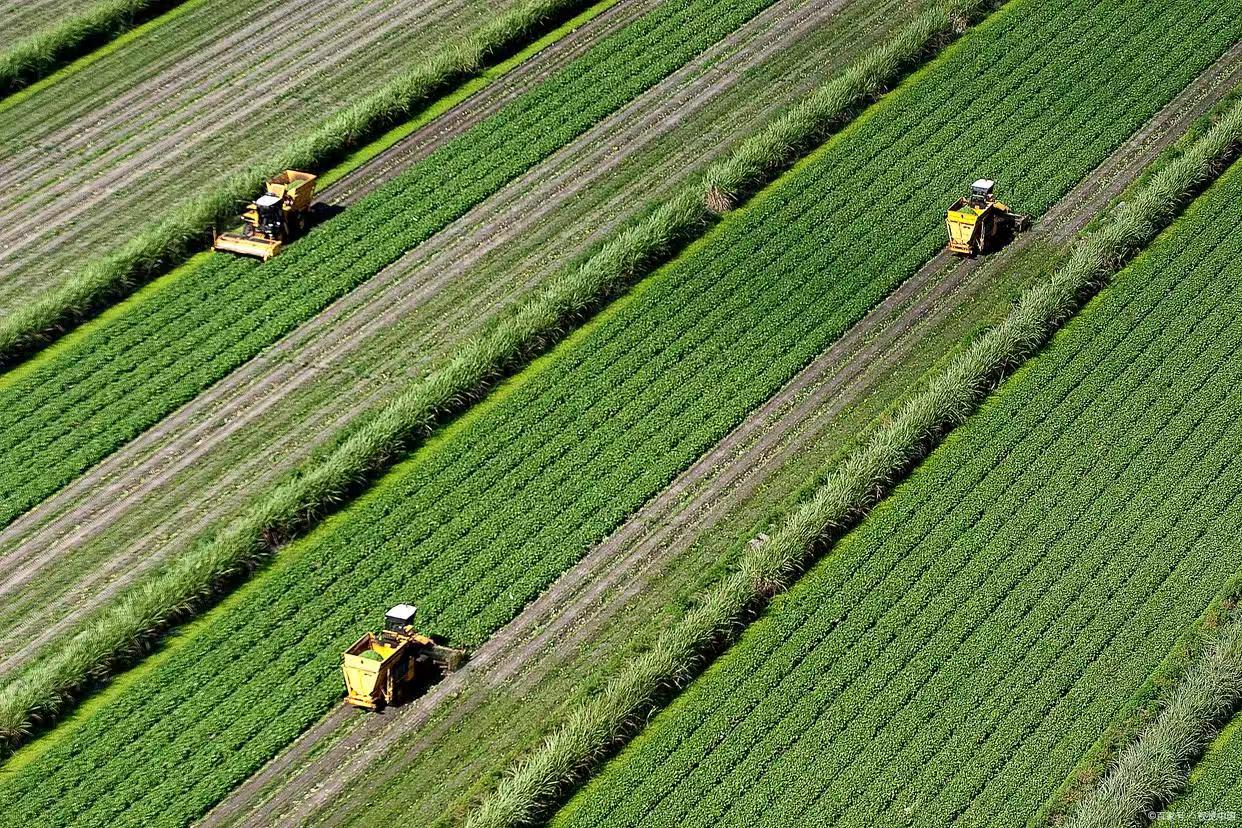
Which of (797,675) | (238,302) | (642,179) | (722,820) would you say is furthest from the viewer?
(642,179)

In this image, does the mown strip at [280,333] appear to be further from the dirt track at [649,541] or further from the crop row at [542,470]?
the dirt track at [649,541]

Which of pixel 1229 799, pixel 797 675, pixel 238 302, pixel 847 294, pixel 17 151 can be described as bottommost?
pixel 1229 799

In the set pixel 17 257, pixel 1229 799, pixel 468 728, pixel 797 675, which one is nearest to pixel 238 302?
pixel 17 257

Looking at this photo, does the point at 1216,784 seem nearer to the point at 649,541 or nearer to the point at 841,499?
the point at 841,499

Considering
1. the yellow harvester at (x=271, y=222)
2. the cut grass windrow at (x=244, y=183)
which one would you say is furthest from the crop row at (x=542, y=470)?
the cut grass windrow at (x=244, y=183)

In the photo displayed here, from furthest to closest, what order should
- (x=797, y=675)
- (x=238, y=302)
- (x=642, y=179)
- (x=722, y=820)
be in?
(x=642, y=179)
(x=238, y=302)
(x=797, y=675)
(x=722, y=820)

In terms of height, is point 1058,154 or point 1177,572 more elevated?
point 1058,154

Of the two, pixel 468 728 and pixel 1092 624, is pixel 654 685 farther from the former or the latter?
pixel 1092 624

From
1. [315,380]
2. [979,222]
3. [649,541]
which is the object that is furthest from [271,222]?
[979,222]
